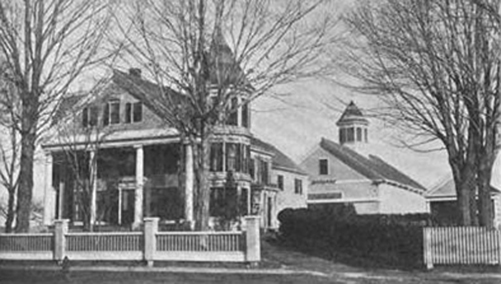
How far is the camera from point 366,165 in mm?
59219

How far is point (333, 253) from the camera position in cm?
2430

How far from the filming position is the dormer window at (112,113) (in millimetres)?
41125

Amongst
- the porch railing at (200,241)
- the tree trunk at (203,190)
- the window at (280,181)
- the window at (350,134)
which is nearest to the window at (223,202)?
the window at (280,181)

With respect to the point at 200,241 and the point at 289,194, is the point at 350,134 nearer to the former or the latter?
the point at 289,194

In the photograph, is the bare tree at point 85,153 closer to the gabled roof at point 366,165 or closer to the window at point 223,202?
the window at point 223,202

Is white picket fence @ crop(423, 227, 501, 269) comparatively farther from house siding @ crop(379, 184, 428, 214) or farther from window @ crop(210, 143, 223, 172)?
house siding @ crop(379, 184, 428, 214)

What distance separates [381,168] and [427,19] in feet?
146

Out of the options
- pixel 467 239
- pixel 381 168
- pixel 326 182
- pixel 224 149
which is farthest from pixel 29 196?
pixel 381 168

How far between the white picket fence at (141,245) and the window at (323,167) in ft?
115

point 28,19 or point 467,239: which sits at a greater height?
point 28,19

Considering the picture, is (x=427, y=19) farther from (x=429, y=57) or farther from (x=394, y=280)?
(x=394, y=280)

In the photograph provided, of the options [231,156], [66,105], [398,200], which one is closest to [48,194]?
[231,156]

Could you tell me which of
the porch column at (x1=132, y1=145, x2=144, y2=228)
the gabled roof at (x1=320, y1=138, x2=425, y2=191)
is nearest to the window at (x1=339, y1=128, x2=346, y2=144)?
the gabled roof at (x1=320, y1=138, x2=425, y2=191)

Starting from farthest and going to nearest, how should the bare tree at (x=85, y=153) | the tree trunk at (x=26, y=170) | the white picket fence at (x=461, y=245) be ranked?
the bare tree at (x=85, y=153), the tree trunk at (x=26, y=170), the white picket fence at (x=461, y=245)
